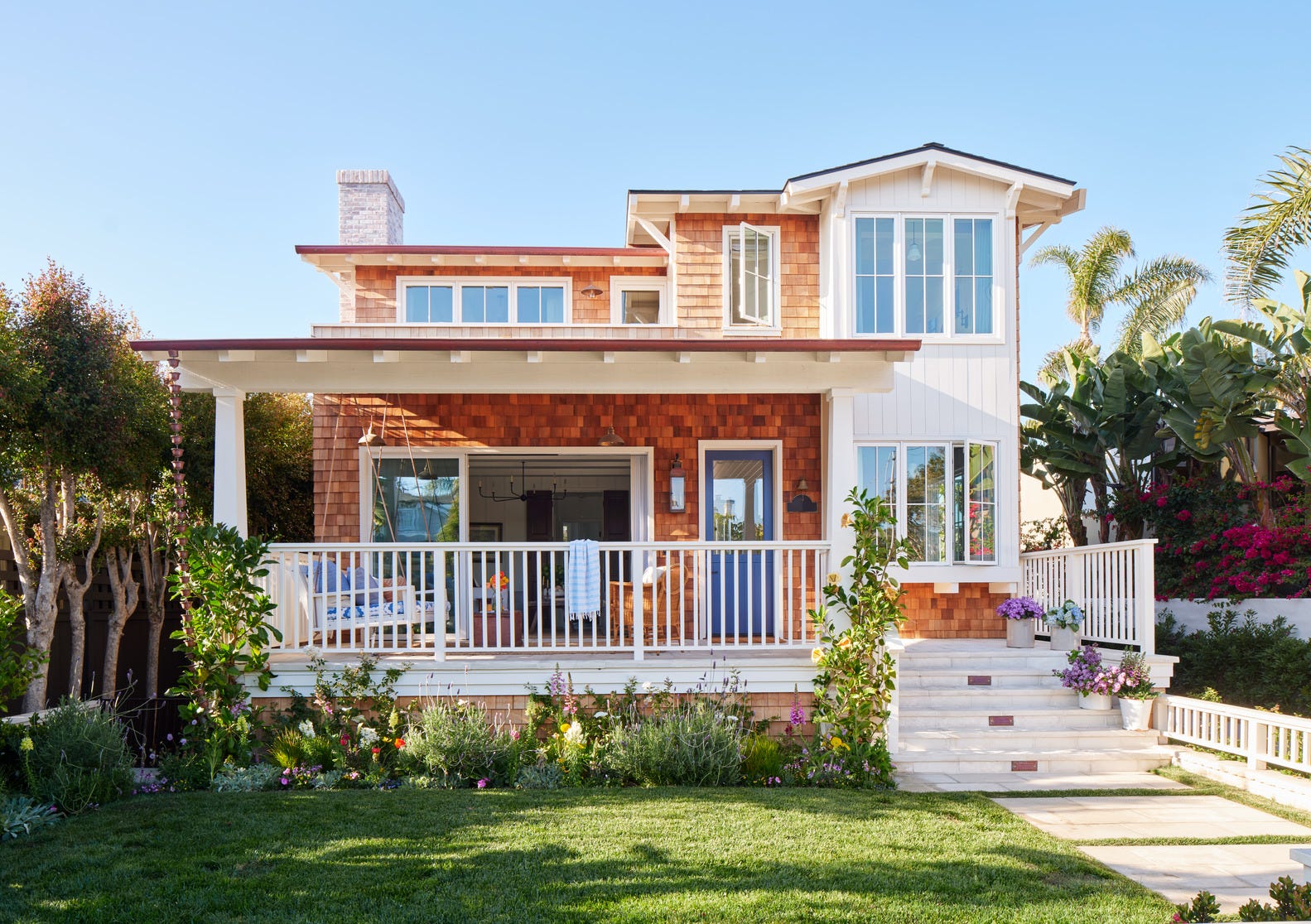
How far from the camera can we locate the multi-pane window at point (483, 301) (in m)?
12.1

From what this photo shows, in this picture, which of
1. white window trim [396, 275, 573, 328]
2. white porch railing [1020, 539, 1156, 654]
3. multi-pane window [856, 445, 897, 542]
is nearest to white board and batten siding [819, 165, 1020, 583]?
multi-pane window [856, 445, 897, 542]

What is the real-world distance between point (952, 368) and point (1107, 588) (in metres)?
2.85

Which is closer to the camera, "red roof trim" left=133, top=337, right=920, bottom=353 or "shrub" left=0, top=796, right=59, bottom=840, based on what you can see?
"shrub" left=0, top=796, right=59, bottom=840

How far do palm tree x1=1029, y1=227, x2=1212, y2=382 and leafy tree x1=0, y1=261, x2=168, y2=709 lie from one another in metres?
15.0

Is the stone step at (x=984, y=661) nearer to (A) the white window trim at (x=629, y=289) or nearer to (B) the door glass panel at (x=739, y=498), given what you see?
(B) the door glass panel at (x=739, y=498)

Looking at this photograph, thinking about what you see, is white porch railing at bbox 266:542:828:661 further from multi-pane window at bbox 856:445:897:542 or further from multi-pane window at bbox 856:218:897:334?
multi-pane window at bbox 856:218:897:334

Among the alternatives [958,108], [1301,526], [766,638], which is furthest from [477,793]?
[958,108]

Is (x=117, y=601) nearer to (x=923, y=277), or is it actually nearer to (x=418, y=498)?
(x=418, y=498)

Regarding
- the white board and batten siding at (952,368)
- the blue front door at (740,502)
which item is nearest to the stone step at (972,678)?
the white board and batten siding at (952,368)

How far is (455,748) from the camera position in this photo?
23.0ft

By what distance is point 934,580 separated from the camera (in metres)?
10.4

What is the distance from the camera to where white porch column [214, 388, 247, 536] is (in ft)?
26.2

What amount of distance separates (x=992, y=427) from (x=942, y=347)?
1.06 meters

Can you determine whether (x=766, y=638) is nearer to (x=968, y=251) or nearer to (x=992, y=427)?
(x=992, y=427)
